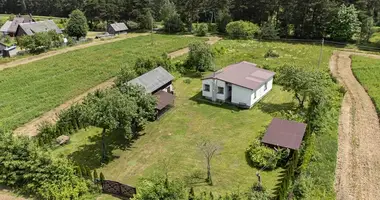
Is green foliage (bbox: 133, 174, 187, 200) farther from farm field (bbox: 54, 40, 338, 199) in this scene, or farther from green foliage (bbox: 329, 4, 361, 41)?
green foliage (bbox: 329, 4, 361, 41)

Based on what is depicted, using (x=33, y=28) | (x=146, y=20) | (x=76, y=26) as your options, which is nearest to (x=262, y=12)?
(x=146, y=20)

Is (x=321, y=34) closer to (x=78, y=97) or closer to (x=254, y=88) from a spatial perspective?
(x=254, y=88)

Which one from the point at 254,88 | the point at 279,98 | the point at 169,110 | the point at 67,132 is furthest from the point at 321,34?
the point at 67,132

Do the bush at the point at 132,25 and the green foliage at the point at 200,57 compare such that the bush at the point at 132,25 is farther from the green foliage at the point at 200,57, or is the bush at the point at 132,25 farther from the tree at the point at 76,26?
the green foliage at the point at 200,57

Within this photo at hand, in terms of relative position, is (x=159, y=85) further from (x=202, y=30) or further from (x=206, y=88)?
(x=202, y=30)

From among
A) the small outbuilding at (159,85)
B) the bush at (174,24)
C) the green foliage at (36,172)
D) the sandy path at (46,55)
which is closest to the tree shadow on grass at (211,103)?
the small outbuilding at (159,85)
